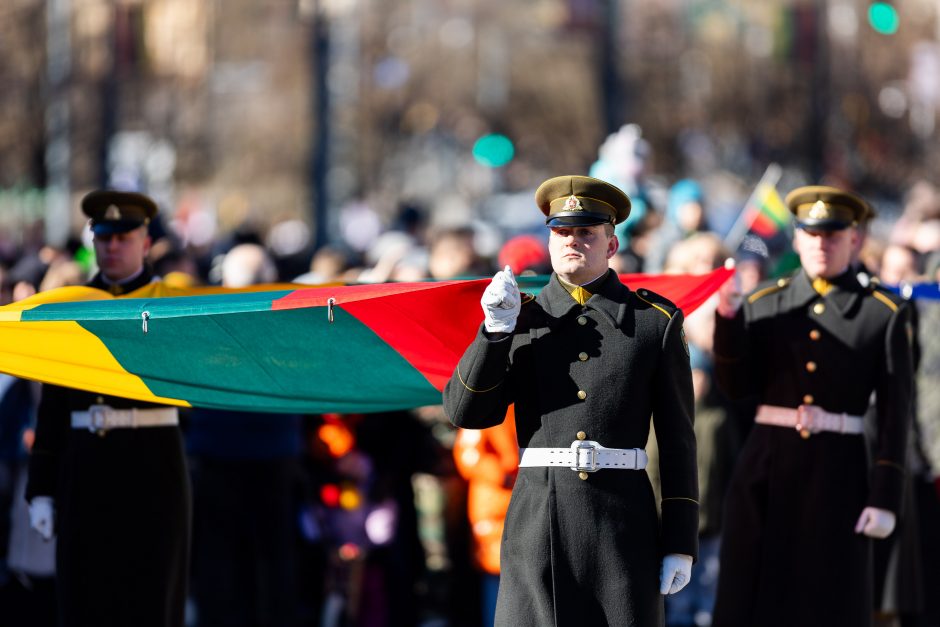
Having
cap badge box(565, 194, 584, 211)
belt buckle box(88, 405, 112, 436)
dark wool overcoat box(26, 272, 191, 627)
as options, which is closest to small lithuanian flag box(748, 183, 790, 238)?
cap badge box(565, 194, 584, 211)

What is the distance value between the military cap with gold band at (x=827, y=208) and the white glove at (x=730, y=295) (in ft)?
1.42

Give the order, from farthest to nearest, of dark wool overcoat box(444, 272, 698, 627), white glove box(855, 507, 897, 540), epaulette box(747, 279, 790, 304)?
epaulette box(747, 279, 790, 304) → white glove box(855, 507, 897, 540) → dark wool overcoat box(444, 272, 698, 627)

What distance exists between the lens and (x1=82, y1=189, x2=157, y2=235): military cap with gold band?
6711mm

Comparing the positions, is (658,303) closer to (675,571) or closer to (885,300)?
(675,571)

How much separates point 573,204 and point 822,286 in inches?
68.2

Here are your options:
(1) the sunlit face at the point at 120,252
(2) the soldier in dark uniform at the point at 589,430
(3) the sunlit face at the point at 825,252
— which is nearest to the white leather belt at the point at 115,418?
(1) the sunlit face at the point at 120,252

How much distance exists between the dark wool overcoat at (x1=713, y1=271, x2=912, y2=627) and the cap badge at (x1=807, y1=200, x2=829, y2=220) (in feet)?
0.96

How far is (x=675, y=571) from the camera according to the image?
211 inches

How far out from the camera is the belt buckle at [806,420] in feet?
21.6

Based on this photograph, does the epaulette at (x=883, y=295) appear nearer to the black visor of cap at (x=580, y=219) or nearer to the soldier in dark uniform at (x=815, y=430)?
the soldier in dark uniform at (x=815, y=430)

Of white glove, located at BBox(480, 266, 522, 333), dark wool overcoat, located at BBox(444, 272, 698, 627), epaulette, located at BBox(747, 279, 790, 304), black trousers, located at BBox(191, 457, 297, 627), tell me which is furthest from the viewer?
black trousers, located at BBox(191, 457, 297, 627)

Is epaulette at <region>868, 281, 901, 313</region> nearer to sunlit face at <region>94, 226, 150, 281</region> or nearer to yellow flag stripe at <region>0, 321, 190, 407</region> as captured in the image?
yellow flag stripe at <region>0, 321, 190, 407</region>

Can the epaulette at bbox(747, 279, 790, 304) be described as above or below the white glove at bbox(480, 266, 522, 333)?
above

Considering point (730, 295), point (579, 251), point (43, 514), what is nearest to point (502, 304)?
point (579, 251)
